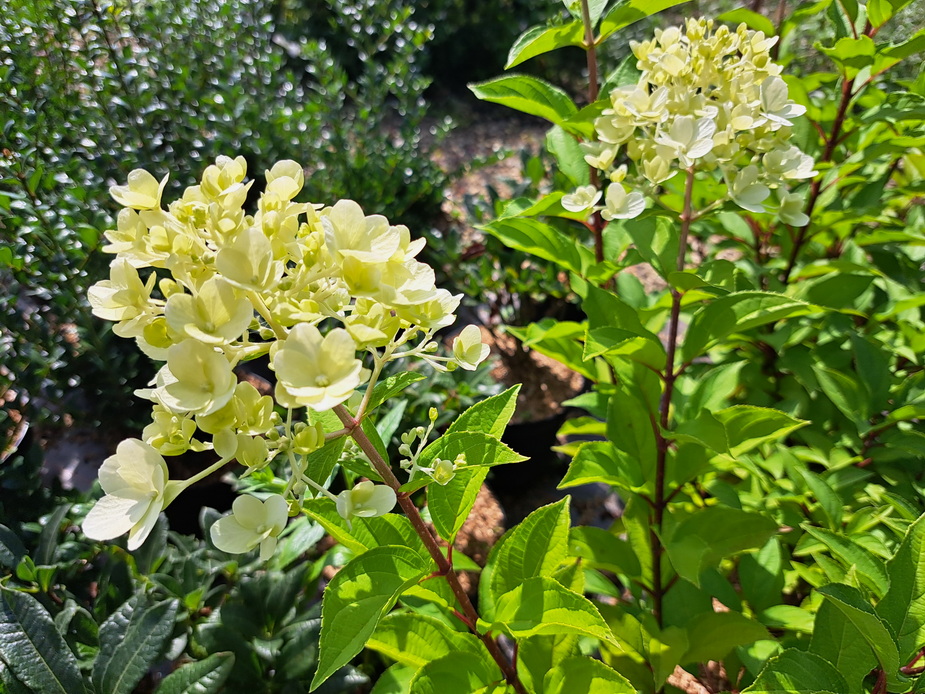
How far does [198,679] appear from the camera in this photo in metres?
1.05

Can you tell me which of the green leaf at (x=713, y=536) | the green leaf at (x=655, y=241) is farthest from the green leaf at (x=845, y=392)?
the green leaf at (x=655, y=241)

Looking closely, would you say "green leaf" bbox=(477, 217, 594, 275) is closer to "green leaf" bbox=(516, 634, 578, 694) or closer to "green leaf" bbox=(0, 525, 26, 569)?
"green leaf" bbox=(516, 634, 578, 694)

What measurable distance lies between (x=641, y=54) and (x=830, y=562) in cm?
95

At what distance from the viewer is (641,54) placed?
3.40 ft

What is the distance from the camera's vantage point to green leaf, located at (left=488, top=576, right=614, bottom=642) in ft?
2.32

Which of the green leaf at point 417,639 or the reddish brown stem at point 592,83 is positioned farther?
the reddish brown stem at point 592,83

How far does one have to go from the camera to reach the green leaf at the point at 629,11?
3.36ft

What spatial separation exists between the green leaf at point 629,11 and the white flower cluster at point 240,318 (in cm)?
70

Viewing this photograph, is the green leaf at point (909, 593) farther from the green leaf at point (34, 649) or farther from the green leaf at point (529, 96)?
the green leaf at point (34, 649)

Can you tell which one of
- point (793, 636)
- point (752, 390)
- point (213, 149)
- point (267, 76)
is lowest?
point (793, 636)

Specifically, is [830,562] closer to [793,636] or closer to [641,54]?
[793,636]

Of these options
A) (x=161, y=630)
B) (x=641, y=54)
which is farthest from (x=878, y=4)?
(x=161, y=630)

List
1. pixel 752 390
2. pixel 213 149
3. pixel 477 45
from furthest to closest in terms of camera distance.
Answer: pixel 477 45 < pixel 213 149 < pixel 752 390

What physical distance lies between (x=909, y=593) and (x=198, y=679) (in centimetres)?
115
